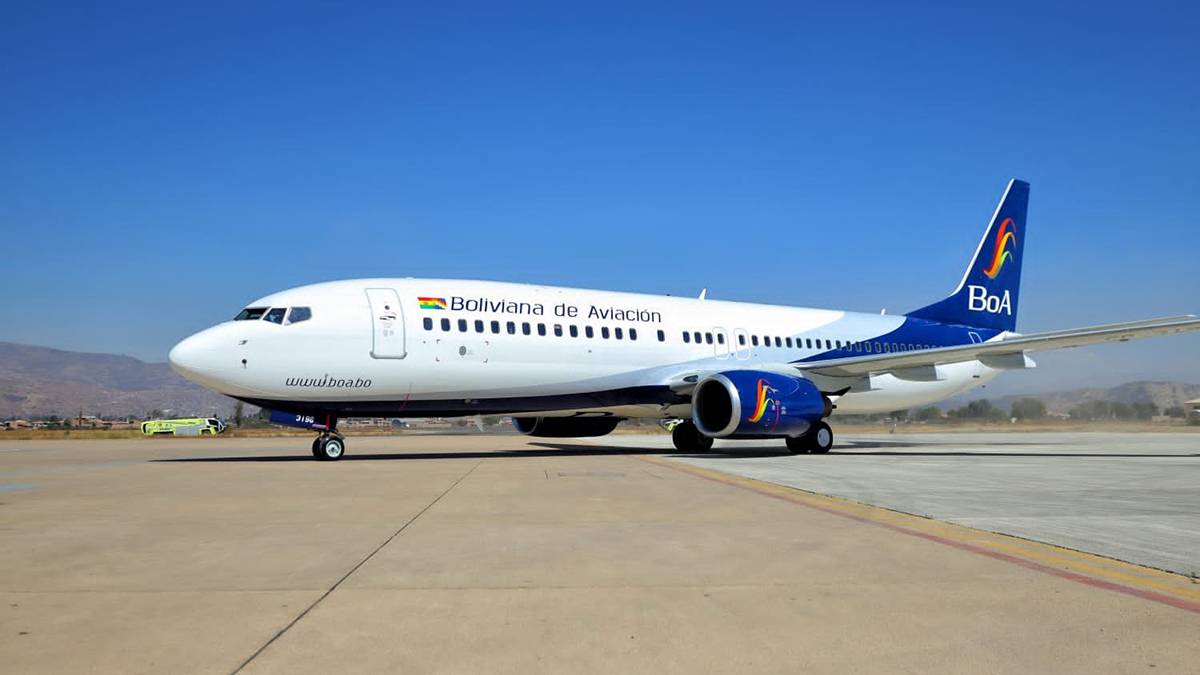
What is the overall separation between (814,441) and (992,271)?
11209 mm

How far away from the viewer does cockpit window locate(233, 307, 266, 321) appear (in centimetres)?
1741

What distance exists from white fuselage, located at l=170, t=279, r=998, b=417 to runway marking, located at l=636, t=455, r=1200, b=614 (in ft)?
33.1

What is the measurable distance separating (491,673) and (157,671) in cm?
132

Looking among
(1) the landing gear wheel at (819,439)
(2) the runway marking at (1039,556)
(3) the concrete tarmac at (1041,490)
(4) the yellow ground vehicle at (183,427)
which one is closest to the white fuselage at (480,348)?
(1) the landing gear wheel at (819,439)

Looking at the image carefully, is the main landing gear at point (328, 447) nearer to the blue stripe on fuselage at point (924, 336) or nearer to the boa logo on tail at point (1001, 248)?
the blue stripe on fuselage at point (924, 336)

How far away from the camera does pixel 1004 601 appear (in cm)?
480

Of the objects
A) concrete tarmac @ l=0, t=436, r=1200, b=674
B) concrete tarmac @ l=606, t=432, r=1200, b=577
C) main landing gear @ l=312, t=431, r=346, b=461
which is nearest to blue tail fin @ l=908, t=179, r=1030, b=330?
concrete tarmac @ l=606, t=432, r=1200, b=577

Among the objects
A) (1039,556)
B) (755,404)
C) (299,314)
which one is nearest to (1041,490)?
(1039,556)

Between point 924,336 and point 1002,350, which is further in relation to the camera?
point 924,336

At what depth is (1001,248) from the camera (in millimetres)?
28500

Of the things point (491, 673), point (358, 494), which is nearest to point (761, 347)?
point (358, 494)

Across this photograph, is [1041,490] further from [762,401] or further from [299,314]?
[299,314]

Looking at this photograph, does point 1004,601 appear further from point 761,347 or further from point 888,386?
point 888,386

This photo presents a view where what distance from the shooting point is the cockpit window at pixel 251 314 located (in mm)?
17406
